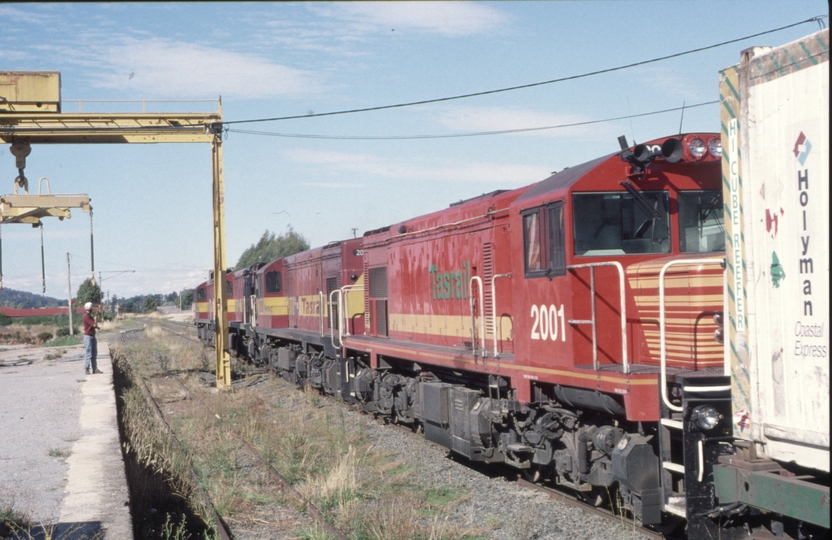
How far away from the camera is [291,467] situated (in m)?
12.2

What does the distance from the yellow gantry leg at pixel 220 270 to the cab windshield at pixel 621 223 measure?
15.8 meters

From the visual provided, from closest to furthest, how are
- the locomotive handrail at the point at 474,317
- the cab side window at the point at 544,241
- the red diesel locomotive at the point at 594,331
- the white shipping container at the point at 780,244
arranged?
the white shipping container at the point at 780,244 → the red diesel locomotive at the point at 594,331 → the cab side window at the point at 544,241 → the locomotive handrail at the point at 474,317

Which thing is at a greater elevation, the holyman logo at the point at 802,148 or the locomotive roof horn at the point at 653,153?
the locomotive roof horn at the point at 653,153

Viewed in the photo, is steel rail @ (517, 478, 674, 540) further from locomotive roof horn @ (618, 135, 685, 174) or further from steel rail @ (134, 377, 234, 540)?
steel rail @ (134, 377, 234, 540)

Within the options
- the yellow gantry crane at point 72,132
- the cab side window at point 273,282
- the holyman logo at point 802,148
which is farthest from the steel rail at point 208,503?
the cab side window at point 273,282

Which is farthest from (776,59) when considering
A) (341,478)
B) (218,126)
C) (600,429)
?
(218,126)

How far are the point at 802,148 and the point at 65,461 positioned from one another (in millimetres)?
10122

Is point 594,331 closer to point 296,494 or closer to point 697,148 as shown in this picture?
point 697,148

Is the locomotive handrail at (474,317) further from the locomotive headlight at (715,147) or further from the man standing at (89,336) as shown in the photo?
the man standing at (89,336)

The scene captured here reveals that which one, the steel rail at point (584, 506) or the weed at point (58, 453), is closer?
the steel rail at point (584, 506)

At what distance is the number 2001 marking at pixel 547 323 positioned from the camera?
8430 millimetres

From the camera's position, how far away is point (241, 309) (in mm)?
35375

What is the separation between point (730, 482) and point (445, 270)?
719 cm

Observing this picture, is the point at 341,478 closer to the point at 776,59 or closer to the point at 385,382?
the point at 385,382
